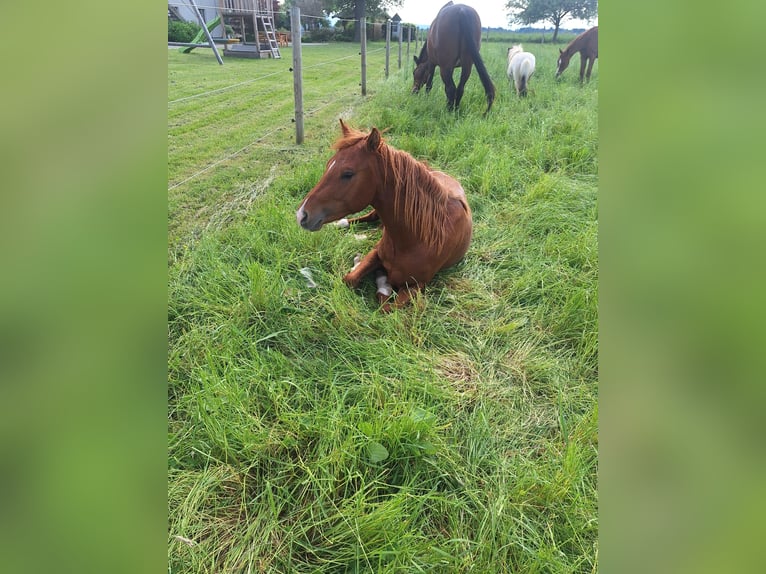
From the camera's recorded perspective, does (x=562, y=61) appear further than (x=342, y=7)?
Yes

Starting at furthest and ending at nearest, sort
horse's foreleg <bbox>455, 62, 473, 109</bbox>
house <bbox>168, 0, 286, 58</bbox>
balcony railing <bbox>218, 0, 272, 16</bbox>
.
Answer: horse's foreleg <bbox>455, 62, 473, 109</bbox>
house <bbox>168, 0, 286, 58</bbox>
balcony railing <bbox>218, 0, 272, 16</bbox>

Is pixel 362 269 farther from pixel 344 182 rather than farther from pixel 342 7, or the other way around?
pixel 342 7

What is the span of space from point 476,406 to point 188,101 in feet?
12.9

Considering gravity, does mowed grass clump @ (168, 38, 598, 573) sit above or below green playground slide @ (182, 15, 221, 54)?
below

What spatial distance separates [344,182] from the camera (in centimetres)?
190

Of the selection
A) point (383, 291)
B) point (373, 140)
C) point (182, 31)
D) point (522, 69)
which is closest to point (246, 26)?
point (182, 31)

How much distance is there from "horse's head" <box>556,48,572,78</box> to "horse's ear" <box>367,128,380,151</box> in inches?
247

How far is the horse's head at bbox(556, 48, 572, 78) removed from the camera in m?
6.60

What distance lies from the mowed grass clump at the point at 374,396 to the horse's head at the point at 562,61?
479 centimetres

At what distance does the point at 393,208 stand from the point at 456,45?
4504 mm

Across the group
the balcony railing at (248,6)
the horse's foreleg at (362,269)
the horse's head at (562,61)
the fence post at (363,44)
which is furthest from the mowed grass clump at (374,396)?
the horse's head at (562,61)

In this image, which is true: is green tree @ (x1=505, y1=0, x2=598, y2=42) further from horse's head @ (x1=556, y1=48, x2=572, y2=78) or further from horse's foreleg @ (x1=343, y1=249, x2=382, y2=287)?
horse's head @ (x1=556, y1=48, x2=572, y2=78)

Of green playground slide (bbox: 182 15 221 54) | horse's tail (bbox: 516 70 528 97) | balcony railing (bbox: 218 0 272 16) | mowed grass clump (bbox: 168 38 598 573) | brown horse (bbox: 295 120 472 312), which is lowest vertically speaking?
mowed grass clump (bbox: 168 38 598 573)

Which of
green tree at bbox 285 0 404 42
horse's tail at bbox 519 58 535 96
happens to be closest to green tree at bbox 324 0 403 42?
green tree at bbox 285 0 404 42
